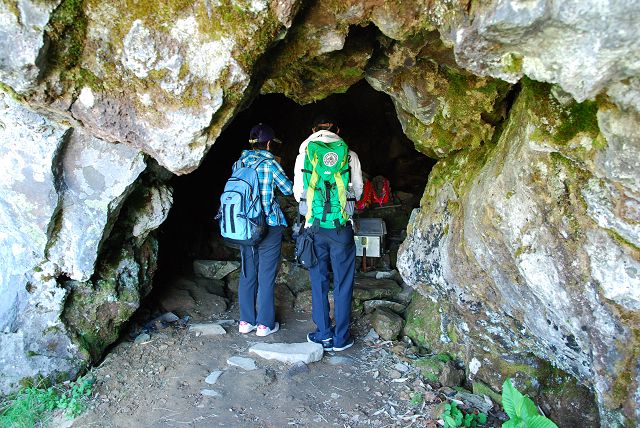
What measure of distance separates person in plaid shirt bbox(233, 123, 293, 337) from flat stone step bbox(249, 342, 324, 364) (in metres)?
0.51

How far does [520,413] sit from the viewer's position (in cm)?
340

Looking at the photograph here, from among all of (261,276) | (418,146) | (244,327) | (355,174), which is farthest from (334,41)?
(244,327)

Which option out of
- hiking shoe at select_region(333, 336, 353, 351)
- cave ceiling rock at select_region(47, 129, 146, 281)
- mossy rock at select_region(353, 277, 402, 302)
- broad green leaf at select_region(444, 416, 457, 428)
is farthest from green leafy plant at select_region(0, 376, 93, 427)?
mossy rock at select_region(353, 277, 402, 302)

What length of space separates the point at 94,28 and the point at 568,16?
3148 millimetres

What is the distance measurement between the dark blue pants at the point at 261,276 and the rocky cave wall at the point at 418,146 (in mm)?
1239

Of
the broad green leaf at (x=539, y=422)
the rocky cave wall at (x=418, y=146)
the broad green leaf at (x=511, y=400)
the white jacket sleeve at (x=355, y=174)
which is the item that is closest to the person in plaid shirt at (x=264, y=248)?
the white jacket sleeve at (x=355, y=174)

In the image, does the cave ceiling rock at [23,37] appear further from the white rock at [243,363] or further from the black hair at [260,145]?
the white rock at [243,363]

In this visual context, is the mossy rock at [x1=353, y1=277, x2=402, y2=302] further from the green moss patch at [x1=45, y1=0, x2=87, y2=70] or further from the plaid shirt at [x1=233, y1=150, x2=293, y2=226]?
the green moss patch at [x1=45, y1=0, x2=87, y2=70]

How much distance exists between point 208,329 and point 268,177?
2.19m

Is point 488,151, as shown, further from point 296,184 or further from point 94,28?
point 94,28

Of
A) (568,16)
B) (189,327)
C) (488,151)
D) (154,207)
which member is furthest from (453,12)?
(189,327)

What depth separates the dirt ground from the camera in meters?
4.79

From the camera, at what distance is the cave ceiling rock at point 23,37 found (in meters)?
3.29

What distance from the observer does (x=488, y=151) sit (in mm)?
4656
